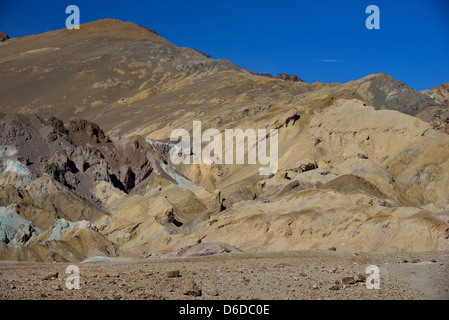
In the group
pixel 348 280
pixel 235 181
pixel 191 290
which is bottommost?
pixel 191 290

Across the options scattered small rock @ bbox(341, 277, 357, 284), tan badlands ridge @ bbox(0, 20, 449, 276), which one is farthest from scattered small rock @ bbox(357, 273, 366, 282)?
tan badlands ridge @ bbox(0, 20, 449, 276)

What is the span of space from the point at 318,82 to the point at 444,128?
34.9 m

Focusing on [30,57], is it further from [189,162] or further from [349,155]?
[349,155]

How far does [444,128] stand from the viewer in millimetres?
72125

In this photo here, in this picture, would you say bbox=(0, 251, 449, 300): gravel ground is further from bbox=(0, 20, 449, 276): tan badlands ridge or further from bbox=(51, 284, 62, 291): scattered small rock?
bbox=(0, 20, 449, 276): tan badlands ridge

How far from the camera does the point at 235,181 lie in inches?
2243

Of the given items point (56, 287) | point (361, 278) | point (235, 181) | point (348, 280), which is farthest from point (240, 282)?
point (235, 181)

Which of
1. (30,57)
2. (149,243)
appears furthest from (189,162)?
(30,57)

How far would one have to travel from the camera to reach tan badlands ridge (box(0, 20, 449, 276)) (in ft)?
99.6

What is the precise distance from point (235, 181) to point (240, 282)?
1734 inches

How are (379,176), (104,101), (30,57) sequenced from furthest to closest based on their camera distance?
(30,57)
(104,101)
(379,176)

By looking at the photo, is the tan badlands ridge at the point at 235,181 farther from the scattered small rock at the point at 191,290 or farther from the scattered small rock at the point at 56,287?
the scattered small rock at the point at 56,287

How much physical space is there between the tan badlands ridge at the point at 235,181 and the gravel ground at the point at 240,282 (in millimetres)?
7859

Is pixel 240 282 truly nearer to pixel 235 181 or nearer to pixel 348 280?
pixel 348 280
